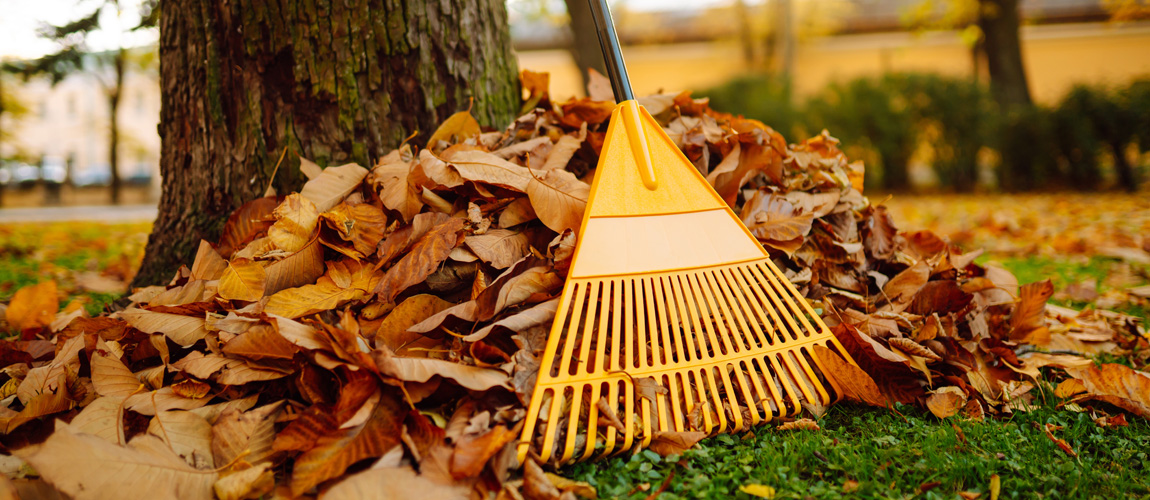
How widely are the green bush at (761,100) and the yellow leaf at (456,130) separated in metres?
8.04

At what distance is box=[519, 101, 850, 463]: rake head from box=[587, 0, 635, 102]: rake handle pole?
0.19 feet

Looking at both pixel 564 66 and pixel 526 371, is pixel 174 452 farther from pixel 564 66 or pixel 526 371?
pixel 564 66

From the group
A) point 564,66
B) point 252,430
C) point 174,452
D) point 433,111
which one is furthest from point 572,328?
point 564,66

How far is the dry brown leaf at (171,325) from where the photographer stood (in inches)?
53.9

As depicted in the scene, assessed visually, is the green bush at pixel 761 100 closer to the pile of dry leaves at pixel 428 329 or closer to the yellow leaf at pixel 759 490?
the pile of dry leaves at pixel 428 329

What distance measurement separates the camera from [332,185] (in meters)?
1.69

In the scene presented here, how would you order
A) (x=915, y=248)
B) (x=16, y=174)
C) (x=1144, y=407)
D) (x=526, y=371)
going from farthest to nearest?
(x=16, y=174) → (x=915, y=248) → (x=1144, y=407) → (x=526, y=371)

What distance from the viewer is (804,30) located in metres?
19.3

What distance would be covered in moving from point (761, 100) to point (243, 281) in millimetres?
9403

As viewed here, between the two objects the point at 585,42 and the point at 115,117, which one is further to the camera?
the point at 115,117

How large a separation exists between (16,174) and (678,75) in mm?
19358

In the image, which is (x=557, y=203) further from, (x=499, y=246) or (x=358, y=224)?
(x=358, y=224)

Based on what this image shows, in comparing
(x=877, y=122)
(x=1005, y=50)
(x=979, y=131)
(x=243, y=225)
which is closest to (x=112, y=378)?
(x=243, y=225)

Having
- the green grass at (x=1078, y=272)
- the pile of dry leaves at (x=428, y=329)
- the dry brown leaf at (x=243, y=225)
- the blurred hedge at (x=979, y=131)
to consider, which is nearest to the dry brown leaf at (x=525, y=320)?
the pile of dry leaves at (x=428, y=329)
